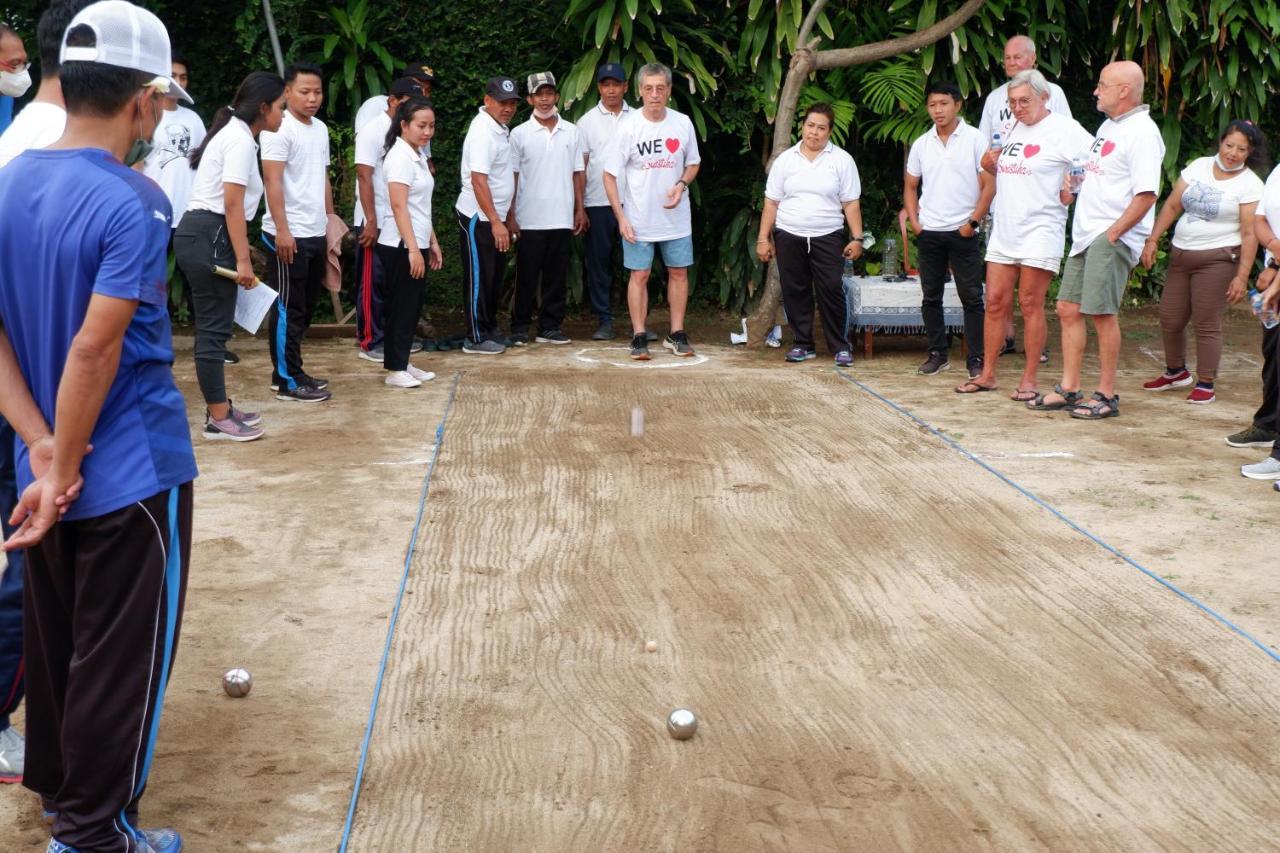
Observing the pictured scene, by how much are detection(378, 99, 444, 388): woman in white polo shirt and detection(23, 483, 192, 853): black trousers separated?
16.9 ft

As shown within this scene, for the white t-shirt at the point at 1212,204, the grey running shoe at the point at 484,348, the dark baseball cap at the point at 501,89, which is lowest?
the grey running shoe at the point at 484,348

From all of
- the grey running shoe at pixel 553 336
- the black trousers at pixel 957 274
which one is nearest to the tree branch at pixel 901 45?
the black trousers at pixel 957 274

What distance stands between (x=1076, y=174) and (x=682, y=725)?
501 cm

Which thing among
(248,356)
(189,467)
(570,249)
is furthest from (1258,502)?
(248,356)

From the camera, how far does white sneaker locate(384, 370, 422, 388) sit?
330 inches

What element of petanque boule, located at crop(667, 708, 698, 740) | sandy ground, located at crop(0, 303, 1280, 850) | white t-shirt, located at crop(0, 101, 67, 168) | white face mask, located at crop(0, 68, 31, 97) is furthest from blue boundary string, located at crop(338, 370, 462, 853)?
white face mask, located at crop(0, 68, 31, 97)

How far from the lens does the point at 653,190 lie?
9422mm

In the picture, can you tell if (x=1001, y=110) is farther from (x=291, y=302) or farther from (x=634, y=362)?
(x=291, y=302)

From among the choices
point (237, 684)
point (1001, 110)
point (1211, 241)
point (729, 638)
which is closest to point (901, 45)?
point (1001, 110)

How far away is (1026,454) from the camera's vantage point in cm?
682

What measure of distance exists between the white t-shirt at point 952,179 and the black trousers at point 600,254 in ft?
8.03

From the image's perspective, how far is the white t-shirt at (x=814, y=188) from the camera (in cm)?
912

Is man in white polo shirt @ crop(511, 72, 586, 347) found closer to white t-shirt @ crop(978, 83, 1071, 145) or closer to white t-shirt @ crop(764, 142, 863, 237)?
white t-shirt @ crop(764, 142, 863, 237)

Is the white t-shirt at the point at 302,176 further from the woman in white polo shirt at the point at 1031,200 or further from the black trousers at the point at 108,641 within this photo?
the black trousers at the point at 108,641
